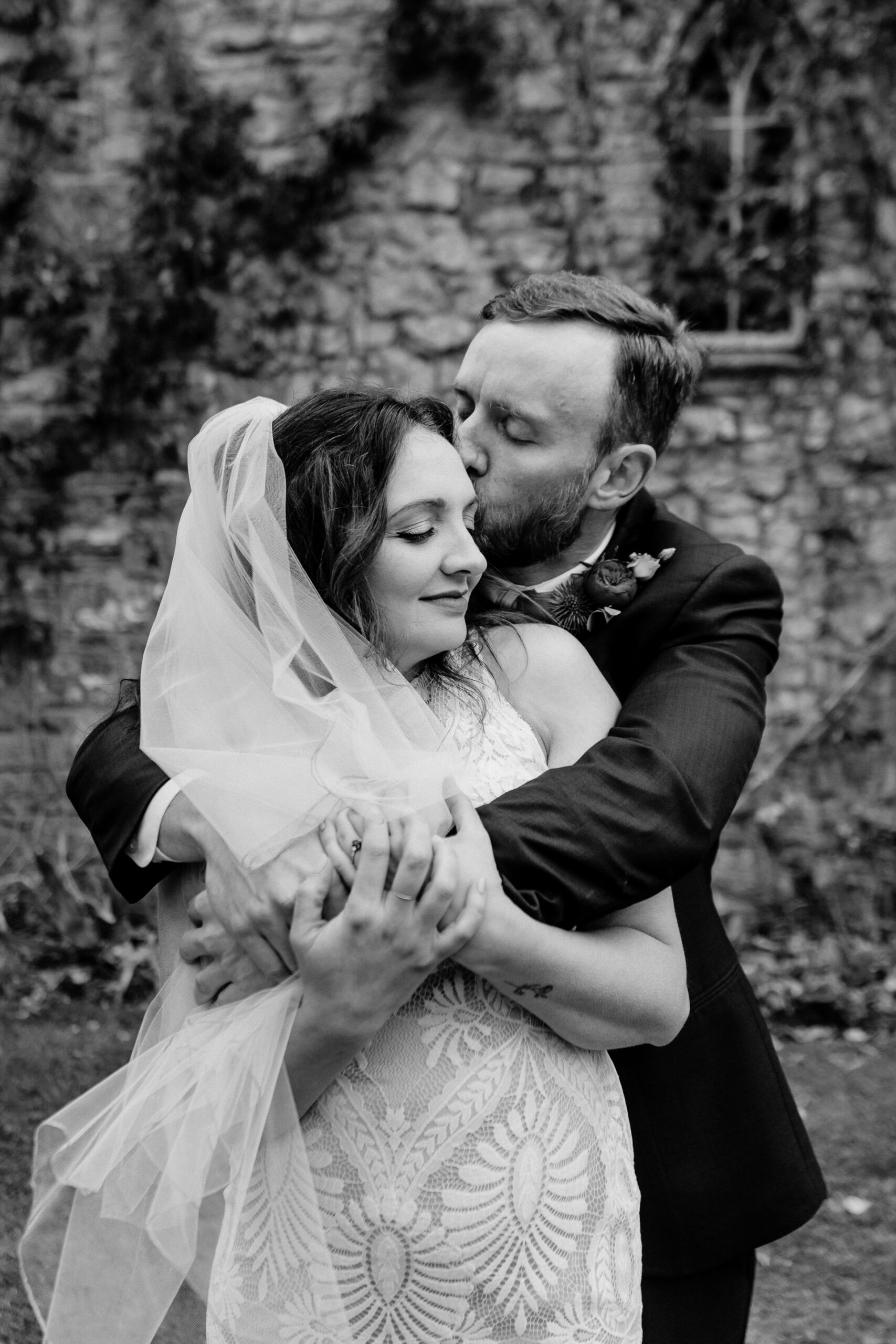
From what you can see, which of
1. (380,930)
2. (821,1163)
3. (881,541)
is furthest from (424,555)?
(881,541)

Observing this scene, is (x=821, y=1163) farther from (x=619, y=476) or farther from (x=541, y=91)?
(x=541, y=91)

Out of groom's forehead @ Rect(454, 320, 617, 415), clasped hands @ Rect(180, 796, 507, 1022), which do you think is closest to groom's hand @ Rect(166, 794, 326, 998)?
clasped hands @ Rect(180, 796, 507, 1022)

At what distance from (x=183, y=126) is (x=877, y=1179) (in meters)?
5.68

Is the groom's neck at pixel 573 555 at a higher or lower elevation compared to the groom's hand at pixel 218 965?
higher

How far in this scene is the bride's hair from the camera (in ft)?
6.28

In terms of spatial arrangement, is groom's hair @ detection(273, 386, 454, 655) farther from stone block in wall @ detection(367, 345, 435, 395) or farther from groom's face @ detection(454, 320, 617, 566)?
stone block in wall @ detection(367, 345, 435, 395)

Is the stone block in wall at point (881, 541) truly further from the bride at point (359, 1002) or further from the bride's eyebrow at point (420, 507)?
the bride's eyebrow at point (420, 507)

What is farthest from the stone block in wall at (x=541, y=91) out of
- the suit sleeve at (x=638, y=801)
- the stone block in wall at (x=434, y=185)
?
the suit sleeve at (x=638, y=801)

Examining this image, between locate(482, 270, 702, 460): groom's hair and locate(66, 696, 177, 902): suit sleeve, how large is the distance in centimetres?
104

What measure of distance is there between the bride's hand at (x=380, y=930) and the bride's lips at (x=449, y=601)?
382 mm

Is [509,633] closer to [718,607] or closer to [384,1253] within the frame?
[718,607]

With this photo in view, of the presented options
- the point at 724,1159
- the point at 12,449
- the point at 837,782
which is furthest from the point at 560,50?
the point at 724,1159

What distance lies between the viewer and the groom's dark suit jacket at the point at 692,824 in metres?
2.00

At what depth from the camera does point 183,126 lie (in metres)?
6.57
